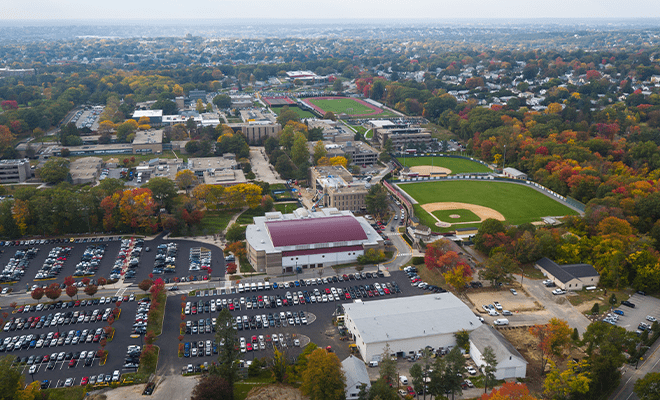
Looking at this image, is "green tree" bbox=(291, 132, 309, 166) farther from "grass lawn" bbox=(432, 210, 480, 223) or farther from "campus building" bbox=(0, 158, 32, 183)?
"campus building" bbox=(0, 158, 32, 183)

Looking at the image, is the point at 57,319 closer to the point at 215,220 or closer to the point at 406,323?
the point at 215,220

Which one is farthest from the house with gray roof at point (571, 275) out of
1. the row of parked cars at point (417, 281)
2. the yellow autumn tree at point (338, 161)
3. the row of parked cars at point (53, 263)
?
the row of parked cars at point (53, 263)

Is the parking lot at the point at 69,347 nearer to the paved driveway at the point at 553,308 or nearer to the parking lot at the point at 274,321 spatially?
the parking lot at the point at 274,321

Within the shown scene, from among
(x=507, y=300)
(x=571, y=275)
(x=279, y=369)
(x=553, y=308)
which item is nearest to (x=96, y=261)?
(x=279, y=369)

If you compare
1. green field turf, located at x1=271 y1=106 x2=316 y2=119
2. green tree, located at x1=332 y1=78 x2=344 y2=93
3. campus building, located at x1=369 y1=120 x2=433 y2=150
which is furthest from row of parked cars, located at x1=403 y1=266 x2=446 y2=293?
green tree, located at x1=332 y1=78 x2=344 y2=93

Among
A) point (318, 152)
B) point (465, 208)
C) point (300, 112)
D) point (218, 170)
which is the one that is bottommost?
point (300, 112)
